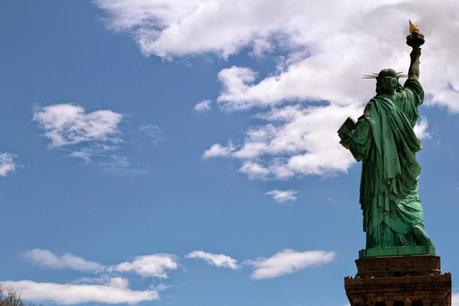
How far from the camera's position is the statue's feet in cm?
3195

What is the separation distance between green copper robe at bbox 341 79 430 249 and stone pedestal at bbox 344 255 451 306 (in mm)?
1201

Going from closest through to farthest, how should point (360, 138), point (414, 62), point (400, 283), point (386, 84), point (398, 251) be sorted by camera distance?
point (400, 283), point (398, 251), point (360, 138), point (386, 84), point (414, 62)

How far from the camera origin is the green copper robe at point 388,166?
108 ft

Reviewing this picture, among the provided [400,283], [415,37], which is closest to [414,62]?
[415,37]

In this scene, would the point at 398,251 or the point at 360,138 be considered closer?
the point at 398,251

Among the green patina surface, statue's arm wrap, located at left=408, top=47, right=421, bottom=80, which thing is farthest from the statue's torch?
the green patina surface

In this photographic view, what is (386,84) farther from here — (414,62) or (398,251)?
(398,251)

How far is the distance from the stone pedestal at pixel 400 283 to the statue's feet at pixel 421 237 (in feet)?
2.08

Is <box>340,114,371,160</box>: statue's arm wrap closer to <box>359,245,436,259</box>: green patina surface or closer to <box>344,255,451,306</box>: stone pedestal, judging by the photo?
<box>359,245,436,259</box>: green patina surface

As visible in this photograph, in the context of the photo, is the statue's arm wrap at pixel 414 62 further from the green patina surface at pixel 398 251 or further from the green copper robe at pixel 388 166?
the green patina surface at pixel 398 251

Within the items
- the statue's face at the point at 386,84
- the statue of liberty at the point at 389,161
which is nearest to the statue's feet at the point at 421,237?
the statue of liberty at the point at 389,161

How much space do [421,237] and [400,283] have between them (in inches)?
79.9

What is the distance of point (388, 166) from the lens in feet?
111

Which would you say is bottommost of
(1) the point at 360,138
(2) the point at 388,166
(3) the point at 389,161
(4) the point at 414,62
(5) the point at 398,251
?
(5) the point at 398,251
